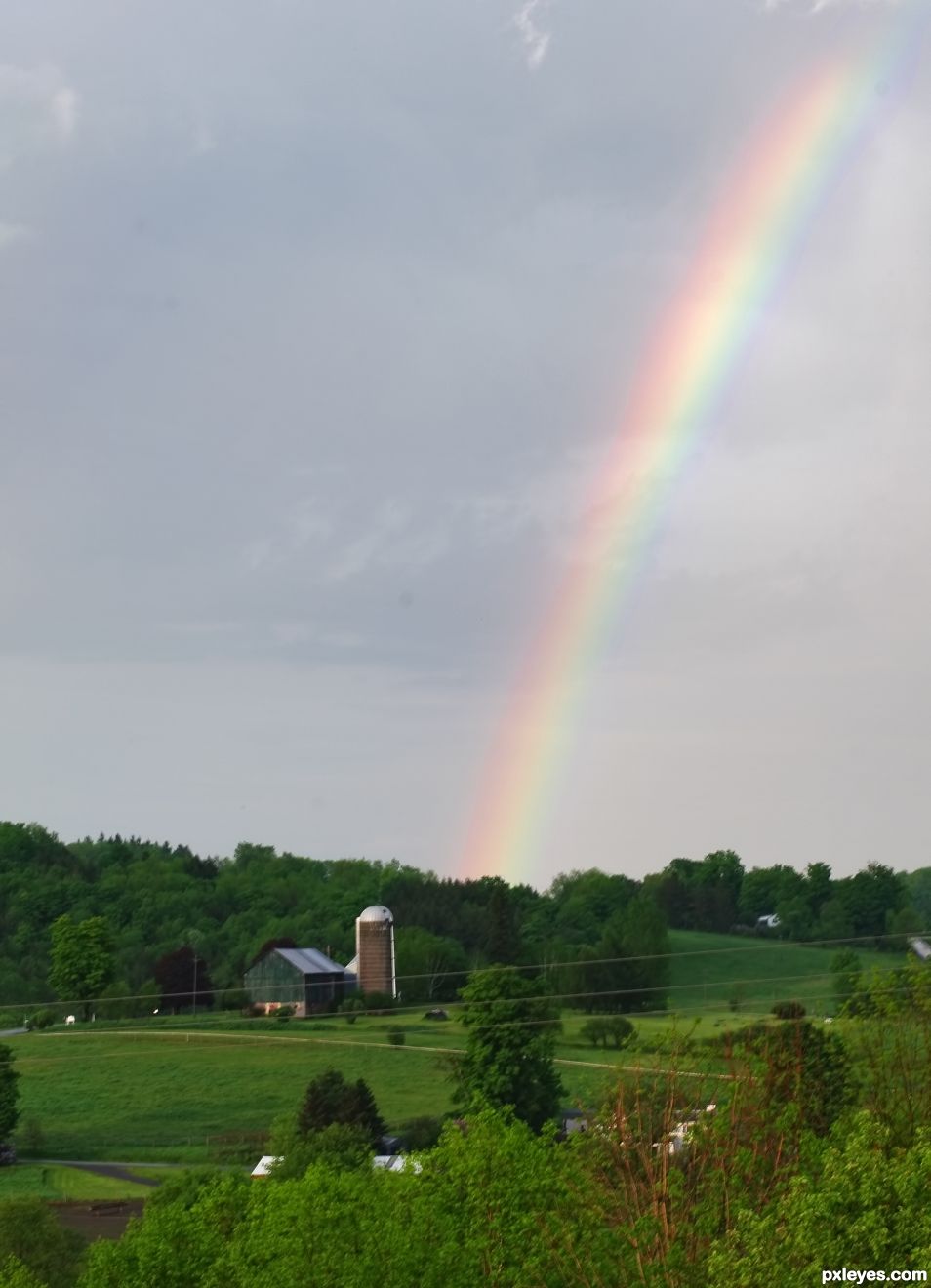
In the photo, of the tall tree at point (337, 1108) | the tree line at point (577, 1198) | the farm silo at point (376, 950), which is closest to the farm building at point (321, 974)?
the farm silo at point (376, 950)

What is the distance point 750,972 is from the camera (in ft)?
482

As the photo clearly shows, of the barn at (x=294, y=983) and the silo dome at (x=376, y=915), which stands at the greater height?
the silo dome at (x=376, y=915)

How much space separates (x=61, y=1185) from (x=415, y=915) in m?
93.1

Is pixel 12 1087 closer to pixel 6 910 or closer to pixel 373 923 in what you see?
pixel 373 923

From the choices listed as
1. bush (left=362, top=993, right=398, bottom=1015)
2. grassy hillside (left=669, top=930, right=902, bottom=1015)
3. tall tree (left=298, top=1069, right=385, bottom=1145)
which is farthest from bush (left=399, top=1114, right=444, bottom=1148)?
bush (left=362, top=993, right=398, bottom=1015)

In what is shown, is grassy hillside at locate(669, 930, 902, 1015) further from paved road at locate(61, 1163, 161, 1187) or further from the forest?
paved road at locate(61, 1163, 161, 1187)

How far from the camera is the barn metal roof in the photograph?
136 meters

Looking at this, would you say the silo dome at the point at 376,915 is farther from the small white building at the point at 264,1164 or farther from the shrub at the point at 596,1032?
the small white building at the point at 264,1164

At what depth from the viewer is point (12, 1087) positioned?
9169 cm

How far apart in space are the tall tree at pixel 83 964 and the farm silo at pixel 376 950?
2070 centimetres

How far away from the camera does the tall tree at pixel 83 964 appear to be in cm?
13988

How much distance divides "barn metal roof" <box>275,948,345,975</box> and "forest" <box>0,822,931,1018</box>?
19.3 feet

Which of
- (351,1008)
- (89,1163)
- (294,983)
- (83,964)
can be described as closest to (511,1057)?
(89,1163)

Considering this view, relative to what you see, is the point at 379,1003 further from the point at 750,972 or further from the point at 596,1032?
the point at 750,972
